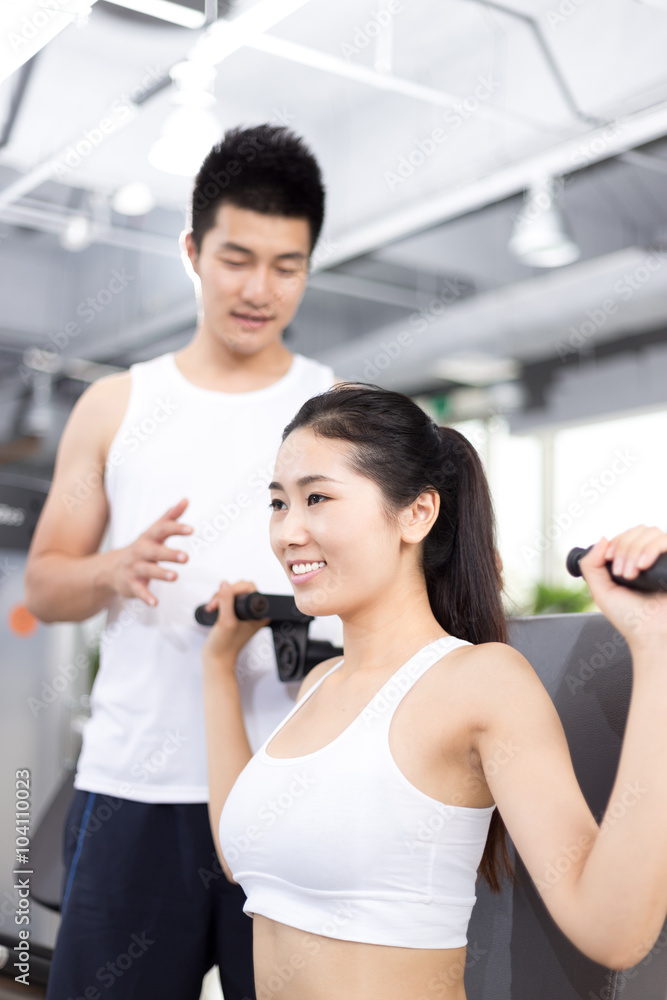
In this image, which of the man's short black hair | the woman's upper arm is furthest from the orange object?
the woman's upper arm

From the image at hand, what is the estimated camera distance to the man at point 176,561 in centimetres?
140

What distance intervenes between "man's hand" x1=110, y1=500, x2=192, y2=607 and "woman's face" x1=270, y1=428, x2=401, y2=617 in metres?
0.19

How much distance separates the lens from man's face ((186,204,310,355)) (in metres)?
1.53

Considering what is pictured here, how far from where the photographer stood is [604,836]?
879 mm

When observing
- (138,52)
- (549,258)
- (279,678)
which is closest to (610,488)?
(549,258)

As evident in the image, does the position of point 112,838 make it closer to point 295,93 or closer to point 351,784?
point 351,784

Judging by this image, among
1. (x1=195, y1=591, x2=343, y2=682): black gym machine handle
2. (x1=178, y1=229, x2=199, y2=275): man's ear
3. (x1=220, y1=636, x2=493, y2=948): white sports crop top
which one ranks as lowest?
(x1=220, y1=636, x2=493, y2=948): white sports crop top

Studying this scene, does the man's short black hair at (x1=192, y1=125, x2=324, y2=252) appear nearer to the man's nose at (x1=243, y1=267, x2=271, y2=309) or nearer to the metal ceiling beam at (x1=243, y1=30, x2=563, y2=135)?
the man's nose at (x1=243, y1=267, x2=271, y2=309)

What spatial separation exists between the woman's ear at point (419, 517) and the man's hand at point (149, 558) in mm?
303

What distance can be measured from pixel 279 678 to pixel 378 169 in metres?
3.65

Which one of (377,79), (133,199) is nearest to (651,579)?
(377,79)

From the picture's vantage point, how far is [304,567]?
1.21 meters

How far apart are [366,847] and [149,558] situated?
51cm

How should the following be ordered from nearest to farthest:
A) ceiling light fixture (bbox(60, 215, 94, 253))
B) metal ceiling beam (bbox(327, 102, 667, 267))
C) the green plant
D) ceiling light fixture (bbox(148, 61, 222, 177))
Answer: ceiling light fixture (bbox(148, 61, 222, 177)) < metal ceiling beam (bbox(327, 102, 667, 267)) < ceiling light fixture (bbox(60, 215, 94, 253)) < the green plant
